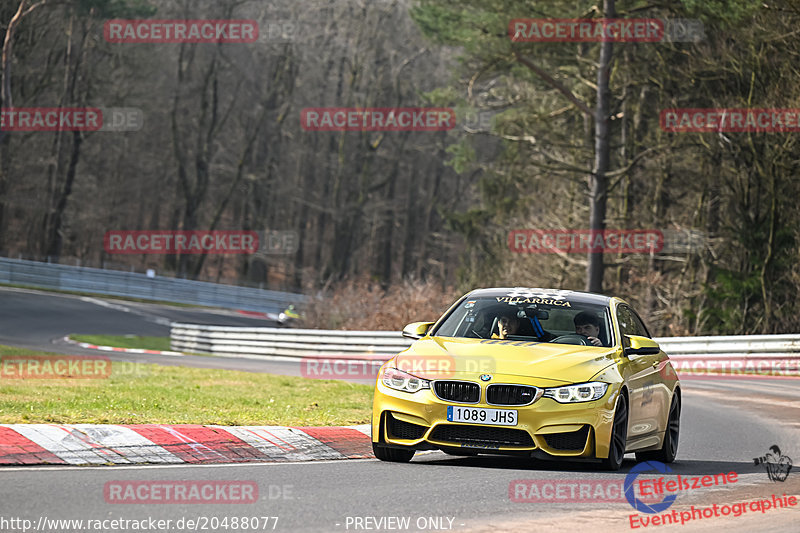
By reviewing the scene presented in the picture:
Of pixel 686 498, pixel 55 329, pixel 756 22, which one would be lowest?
pixel 55 329

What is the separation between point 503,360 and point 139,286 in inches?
1989

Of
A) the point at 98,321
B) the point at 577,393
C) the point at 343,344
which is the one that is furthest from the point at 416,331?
the point at 98,321

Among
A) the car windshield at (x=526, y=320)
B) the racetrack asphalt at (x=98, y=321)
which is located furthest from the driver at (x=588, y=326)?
the racetrack asphalt at (x=98, y=321)

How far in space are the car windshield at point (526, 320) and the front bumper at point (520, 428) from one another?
3.82 feet

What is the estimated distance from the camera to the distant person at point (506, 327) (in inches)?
423

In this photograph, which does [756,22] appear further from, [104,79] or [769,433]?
[104,79]

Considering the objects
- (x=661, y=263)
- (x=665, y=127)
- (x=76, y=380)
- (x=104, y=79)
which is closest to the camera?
(x=76, y=380)

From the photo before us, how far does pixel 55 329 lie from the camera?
37.3m

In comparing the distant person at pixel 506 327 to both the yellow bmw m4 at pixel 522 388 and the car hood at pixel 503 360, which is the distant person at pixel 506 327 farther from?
the car hood at pixel 503 360

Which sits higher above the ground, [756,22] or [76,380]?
[756,22]

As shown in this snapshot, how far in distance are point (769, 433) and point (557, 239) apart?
27.0 metres

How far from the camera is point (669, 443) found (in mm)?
11336

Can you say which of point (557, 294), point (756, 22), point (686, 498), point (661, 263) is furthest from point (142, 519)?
point (661, 263)

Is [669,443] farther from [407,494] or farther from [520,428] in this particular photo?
[407,494]
